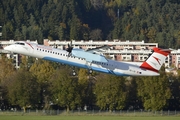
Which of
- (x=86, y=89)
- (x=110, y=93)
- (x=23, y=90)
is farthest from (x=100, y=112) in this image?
(x=23, y=90)

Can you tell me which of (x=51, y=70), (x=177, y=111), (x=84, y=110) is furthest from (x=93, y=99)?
(x=51, y=70)

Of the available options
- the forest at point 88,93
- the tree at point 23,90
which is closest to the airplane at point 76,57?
the forest at point 88,93

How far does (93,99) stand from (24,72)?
13.0 metres

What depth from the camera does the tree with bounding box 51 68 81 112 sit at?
456ft

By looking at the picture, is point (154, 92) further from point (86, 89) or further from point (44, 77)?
point (44, 77)

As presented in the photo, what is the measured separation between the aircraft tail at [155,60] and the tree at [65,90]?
35.8 m

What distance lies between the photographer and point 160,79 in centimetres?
14538

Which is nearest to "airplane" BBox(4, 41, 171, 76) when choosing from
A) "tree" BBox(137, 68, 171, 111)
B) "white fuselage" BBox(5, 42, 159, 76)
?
"white fuselage" BBox(5, 42, 159, 76)

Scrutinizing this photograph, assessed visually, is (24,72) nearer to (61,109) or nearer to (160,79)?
(61,109)

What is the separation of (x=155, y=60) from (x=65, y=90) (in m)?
39.3

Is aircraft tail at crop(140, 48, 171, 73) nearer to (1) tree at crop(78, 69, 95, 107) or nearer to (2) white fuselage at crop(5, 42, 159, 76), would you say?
(2) white fuselage at crop(5, 42, 159, 76)

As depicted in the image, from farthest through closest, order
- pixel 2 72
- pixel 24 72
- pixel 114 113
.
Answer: pixel 2 72, pixel 24 72, pixel 114 113

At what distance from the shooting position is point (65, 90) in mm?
142000

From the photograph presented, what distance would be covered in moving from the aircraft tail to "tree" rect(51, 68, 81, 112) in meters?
35.8
